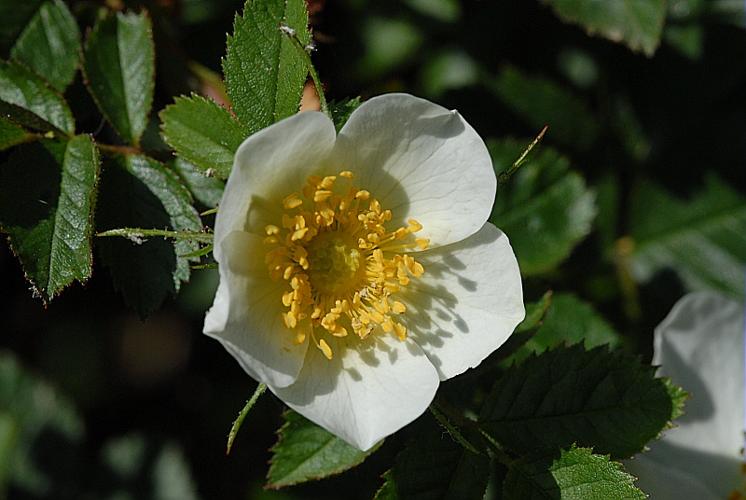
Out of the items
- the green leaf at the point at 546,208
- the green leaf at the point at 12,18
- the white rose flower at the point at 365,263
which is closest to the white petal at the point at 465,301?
the white rose flower at the point at 365,263

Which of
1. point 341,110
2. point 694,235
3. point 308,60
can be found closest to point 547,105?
point 694,235

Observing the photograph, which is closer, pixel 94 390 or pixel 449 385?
pixel 449 385

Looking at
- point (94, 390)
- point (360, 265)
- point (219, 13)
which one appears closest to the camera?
point (360, 265)

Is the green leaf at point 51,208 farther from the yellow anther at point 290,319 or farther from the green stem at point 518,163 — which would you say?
the green stem at point 518,163

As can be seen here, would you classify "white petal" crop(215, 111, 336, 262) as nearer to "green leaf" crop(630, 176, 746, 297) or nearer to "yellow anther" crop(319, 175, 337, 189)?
"yellow anther" crop(319, 175, 337, 189)

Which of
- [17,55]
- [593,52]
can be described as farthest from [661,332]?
[17,55]

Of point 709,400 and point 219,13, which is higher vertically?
point 219,13

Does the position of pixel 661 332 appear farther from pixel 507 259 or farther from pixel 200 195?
pixel 200 195

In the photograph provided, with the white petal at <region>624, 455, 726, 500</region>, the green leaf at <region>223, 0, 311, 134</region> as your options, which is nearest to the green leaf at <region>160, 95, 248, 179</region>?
the green leaf at <region>223, 0, 311, 134</region>
